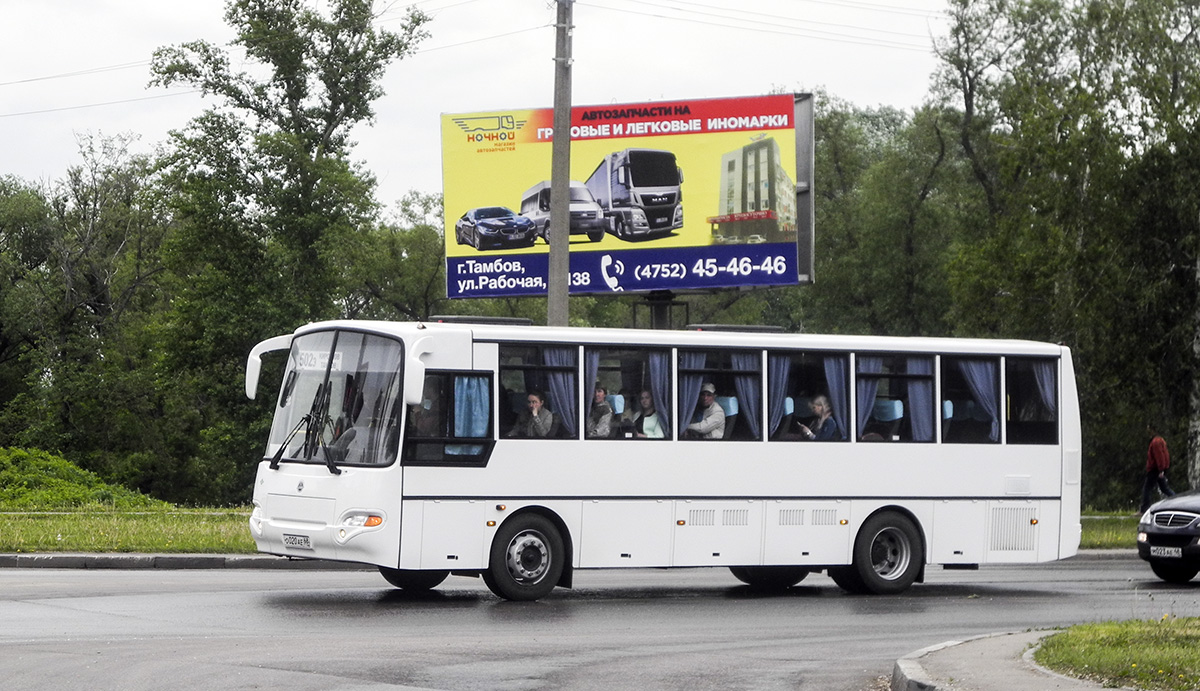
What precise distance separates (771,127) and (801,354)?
14173mm

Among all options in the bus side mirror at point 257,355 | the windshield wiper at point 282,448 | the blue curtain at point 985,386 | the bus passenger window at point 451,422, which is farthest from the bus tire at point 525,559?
the blue curtain at point 985,386

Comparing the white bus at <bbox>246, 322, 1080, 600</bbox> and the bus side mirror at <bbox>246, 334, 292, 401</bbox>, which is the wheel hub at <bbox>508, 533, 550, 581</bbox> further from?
the bus side mirror at <bbox>246, 334, 292, 401</bbox>

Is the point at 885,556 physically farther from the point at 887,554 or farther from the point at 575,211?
the point at 575,211

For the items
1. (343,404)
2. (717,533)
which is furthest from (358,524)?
(717,533)

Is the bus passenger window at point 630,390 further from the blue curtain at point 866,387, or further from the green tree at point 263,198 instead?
the green tree at point 263,198

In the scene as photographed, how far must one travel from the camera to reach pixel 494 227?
33531 millimetres

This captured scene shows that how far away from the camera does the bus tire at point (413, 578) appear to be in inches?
656

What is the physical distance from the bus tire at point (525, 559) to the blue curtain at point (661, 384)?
1729 millimetres

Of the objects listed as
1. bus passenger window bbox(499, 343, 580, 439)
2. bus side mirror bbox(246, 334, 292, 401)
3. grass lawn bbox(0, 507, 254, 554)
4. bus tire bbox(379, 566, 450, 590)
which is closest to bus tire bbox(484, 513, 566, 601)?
bus passenger window bbox(499, 343, 580, 439)

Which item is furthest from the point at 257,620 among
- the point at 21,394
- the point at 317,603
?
the point at 21,394

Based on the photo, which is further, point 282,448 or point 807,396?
point 807,396

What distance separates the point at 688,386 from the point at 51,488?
25.2 metres

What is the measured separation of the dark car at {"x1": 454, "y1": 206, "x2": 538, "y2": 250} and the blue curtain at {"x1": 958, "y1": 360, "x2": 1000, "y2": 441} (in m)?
15.7

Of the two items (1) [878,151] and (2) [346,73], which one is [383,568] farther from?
(1) [878,151]
